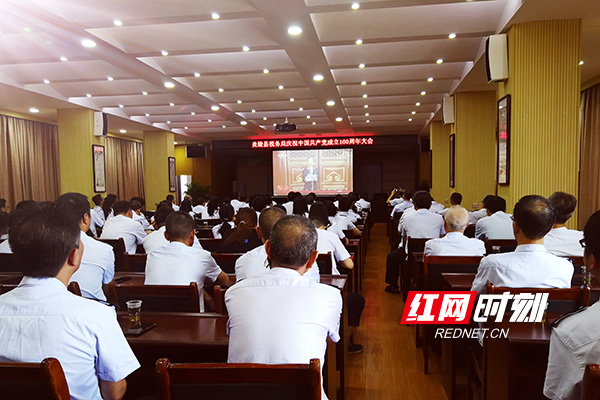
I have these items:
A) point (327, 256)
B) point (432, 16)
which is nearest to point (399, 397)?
point (327, 256)

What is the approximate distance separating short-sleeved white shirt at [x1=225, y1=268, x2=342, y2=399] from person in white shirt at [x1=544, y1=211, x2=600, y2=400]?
700mm

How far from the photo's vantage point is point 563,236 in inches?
131

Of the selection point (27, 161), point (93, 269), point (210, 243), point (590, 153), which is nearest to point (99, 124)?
point (27, 161)

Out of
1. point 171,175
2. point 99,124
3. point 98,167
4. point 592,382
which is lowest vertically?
point 592,382

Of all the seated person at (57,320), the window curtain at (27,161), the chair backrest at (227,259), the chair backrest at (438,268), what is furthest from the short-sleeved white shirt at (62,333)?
the window curtain at (27,161)

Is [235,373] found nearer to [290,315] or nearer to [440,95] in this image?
[290,315]

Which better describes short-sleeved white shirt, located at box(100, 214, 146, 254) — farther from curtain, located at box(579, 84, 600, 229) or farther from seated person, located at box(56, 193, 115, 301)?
curtain, located at box(579, 84, 600, 229)

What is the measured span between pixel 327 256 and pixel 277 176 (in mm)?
14361

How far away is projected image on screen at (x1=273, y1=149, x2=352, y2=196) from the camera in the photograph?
16891mm

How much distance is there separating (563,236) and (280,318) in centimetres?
275

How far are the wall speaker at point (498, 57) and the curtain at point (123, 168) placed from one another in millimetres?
12098

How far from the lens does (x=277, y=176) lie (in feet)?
57.2

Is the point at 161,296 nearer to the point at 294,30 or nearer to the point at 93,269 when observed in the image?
the point at 93,269

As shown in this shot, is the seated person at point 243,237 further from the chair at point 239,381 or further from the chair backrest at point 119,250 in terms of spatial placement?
the chair at point 239,381
